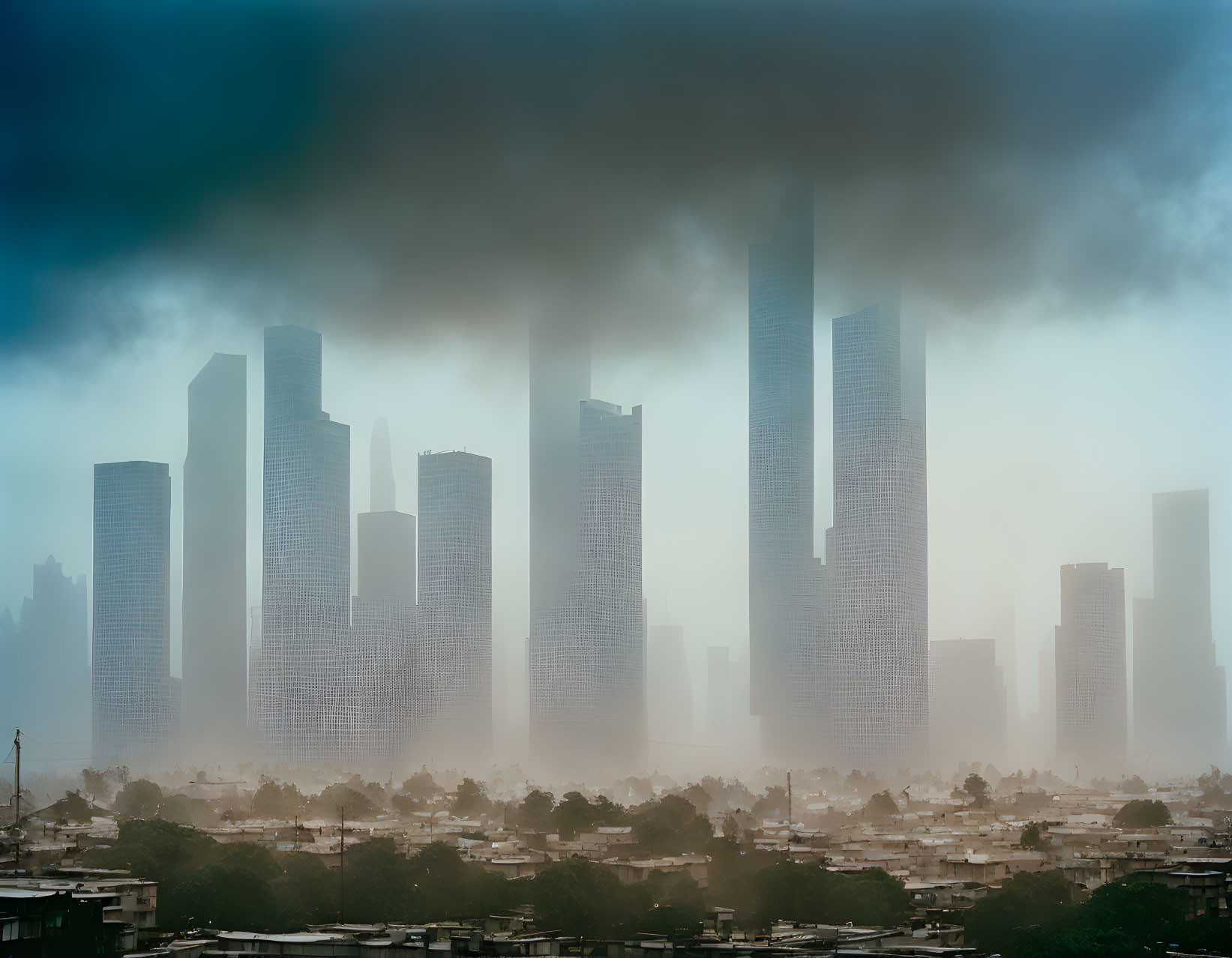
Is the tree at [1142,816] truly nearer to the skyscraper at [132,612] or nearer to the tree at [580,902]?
the tree at [580,902]

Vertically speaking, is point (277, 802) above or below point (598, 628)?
below

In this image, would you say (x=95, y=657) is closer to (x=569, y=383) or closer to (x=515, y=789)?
(x=515, y=789)

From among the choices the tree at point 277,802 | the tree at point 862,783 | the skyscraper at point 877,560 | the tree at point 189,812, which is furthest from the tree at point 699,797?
the tree at point 189,812

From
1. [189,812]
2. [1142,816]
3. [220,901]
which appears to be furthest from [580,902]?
[189,812]

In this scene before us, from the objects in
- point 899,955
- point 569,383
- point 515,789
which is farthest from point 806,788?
point 899,955

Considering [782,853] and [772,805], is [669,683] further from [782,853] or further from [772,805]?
[782,853]
